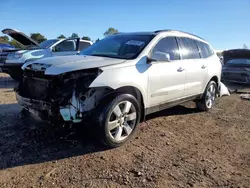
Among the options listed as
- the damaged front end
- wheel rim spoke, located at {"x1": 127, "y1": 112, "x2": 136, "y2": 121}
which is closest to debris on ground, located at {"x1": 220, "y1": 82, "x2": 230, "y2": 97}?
wheel rim spoke, located at {"x1": 127, "y1": 112, "x2": 136, "y2": 121}

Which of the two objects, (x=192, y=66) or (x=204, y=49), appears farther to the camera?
(x=204, y=49)

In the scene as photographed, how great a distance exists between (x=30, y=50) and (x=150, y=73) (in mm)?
6748

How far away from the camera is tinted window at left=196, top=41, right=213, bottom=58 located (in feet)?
19.3

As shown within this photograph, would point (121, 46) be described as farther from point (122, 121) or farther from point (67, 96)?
point (67, 96)

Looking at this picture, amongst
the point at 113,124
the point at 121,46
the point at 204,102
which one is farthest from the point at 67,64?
the point at 204,102

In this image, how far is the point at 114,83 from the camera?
353cm

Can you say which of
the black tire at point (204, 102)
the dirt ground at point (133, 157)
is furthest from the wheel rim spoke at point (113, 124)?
the black tire at point (204, 102)

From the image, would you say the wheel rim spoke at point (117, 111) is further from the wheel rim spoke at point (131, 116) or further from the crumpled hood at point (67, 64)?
the crumpled hood at point (67, 64)

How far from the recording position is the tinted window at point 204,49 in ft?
19.3

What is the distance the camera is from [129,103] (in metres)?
3.79

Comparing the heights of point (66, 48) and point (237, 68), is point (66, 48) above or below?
above

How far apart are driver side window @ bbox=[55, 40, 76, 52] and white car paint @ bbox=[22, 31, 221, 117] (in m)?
Answer: 6.00

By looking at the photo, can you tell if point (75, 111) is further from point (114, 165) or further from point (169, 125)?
point (169, 125)

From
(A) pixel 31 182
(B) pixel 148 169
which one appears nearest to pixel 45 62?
(A) pixel 31 182
